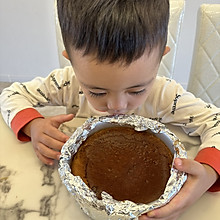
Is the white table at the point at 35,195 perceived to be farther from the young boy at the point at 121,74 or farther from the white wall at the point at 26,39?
the white wall at the point at 26,39

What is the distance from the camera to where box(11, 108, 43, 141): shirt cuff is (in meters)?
0.75

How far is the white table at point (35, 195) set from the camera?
589mm

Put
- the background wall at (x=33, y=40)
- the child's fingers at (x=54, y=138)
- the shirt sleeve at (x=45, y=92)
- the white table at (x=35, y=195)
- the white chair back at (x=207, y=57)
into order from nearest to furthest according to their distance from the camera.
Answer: the white table at (x=35, y=195), the child's fingers at (x=54, y=138), the shirt sleeve at (x=45, y=92), the white chair back at (x=207, y=57), the background wall at (x=33, y=40)

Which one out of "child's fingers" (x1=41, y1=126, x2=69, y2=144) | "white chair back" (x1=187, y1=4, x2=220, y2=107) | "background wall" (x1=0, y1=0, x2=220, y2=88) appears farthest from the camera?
"background wall" (x1=0, y1=0, x2=220, y2=88)

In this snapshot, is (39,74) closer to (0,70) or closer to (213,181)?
(0,70)

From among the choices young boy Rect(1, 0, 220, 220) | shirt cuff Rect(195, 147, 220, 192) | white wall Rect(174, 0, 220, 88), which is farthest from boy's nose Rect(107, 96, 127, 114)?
white wall Rect(174, 0, 220, 88)

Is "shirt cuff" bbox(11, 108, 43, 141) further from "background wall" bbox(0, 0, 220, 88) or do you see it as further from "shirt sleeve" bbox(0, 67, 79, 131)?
"background wall" bbox(0, 0, 220, 88)

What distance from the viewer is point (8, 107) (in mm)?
834

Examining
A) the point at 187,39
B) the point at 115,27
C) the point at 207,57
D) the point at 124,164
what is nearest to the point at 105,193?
the point at 124,164

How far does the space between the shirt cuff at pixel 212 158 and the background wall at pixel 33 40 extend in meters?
1.20

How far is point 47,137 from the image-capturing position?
2.33ft

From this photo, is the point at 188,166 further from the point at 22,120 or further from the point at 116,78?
the point at 22,120

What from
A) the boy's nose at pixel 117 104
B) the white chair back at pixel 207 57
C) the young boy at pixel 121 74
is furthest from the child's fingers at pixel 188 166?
the white chair back at pixel 207 57

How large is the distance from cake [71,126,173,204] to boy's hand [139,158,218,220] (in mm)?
30
